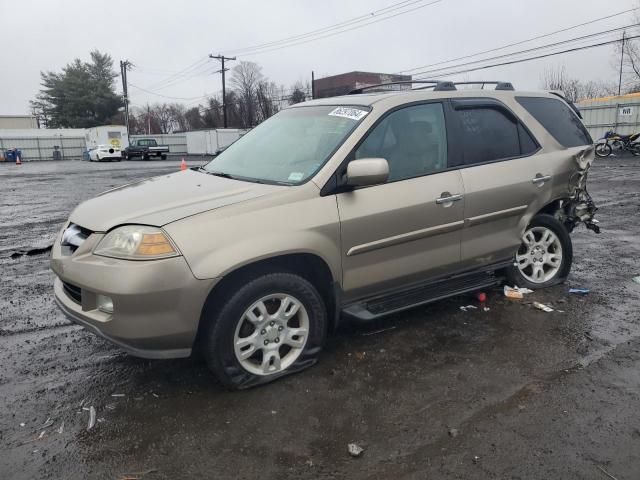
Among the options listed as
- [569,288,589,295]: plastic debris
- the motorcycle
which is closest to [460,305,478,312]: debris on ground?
[569,288,589,295]: plastic debris

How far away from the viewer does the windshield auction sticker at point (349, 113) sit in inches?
151

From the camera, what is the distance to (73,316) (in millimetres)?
3277

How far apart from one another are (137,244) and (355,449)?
5.47ft

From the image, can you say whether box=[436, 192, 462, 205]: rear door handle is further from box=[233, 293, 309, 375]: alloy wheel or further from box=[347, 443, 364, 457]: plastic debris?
box=[347, 443, 364, 457]: plastic debris

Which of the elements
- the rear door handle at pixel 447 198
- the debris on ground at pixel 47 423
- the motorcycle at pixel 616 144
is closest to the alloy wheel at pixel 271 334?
the debris on ground at pixel 47 423

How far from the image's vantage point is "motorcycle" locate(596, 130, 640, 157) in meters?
23.5

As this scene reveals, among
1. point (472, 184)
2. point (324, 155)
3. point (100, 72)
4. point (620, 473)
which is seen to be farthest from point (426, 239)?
point (100, 72)

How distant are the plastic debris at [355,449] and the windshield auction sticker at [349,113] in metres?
2.25

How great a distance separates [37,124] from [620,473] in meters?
87.0

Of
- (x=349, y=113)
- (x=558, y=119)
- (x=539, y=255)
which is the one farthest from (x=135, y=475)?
(x=558, y=119)

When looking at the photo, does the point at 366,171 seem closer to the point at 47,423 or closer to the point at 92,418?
the point at 92,418

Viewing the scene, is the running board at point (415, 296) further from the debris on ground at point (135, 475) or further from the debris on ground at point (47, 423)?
the debris on ground at point (47, 423)

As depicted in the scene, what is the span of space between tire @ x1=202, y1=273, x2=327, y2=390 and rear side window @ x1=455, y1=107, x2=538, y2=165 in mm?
1837

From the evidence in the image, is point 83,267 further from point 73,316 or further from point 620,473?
point 620,473
